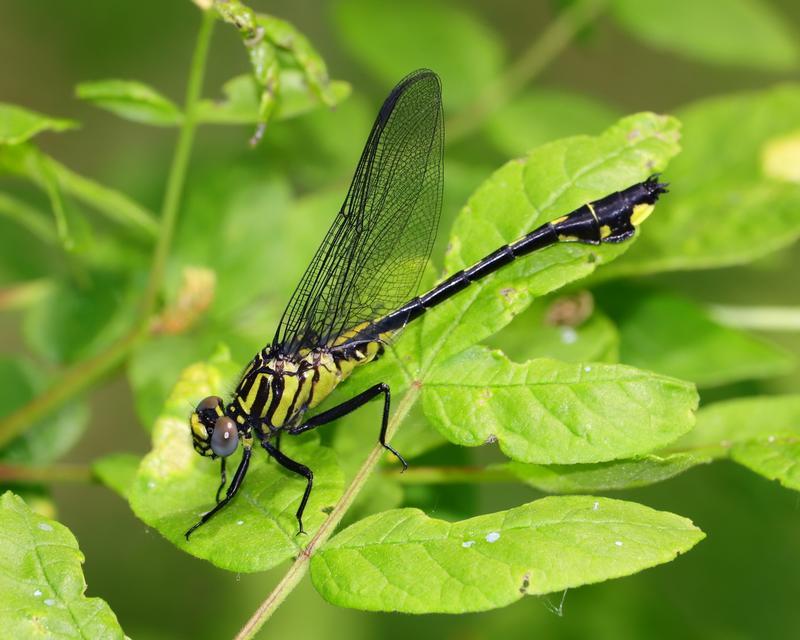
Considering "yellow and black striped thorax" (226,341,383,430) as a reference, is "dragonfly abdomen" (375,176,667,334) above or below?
above

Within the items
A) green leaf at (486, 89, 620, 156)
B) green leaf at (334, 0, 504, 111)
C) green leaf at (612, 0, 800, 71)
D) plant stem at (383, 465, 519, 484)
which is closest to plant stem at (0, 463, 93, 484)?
plant stem at (383, 465, 519, 484)

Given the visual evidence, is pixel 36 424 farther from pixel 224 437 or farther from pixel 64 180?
pixel 224 437

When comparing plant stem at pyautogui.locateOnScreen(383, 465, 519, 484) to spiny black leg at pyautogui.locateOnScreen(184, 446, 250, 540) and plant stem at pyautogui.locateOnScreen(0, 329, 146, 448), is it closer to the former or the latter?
spiny black leg at pyautogui.locateOnScreen(184, 446, 250, 540)

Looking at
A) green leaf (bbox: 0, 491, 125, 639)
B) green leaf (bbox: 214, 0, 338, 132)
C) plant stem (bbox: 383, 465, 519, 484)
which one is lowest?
green leaf (bbox: 0, 491, 125, 639)

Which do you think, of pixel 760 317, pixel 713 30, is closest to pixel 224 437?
pixel 760 317

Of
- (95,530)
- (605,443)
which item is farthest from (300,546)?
(95,530)

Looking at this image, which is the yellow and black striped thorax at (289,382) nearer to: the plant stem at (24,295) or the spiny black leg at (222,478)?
the spiny black leg at (222,478)

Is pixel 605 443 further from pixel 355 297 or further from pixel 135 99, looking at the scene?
pixel 135 99
